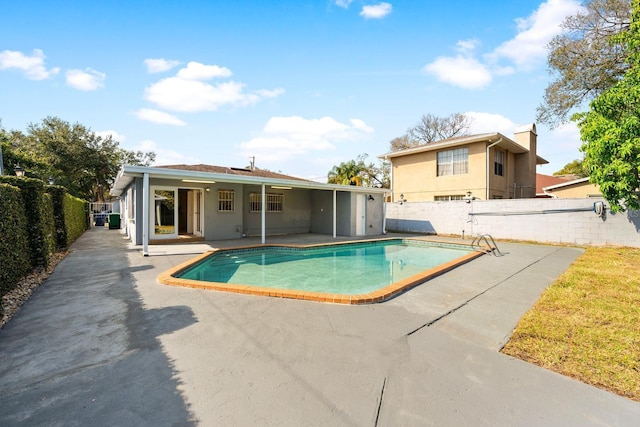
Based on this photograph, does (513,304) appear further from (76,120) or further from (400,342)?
(76,120)

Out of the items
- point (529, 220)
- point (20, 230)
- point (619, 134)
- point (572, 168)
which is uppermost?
point (572, 168)

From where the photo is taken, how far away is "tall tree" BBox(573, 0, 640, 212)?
891 centimetres

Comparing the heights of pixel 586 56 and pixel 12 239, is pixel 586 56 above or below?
above

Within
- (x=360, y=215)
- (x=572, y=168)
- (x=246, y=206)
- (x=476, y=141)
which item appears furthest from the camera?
(x=572, y=168)

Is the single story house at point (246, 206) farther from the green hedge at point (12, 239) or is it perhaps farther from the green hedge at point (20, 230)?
the green hedge at point (12, 239)

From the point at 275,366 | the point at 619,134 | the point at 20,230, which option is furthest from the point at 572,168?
the point at 20,230

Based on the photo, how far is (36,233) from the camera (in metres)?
6.43

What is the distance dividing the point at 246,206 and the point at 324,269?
7.42 m

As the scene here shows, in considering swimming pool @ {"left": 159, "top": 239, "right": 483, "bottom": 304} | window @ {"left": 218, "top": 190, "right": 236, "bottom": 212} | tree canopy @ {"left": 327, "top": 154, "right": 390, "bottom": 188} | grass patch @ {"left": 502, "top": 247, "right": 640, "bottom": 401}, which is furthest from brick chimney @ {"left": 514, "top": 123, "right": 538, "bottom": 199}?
window @ {"left": 218, "top": 190, "right": 236, "bottom": 212}

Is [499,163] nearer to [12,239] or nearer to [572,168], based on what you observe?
[12,239]

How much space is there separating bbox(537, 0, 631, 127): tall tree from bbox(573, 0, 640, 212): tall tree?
4528 millimetres

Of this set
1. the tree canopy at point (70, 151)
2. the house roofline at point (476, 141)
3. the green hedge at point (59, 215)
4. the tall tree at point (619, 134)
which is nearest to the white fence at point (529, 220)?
the tall tree at point (619, 134)

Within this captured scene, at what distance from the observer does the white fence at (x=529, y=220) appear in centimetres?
→ 1111

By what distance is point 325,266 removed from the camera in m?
9.08
